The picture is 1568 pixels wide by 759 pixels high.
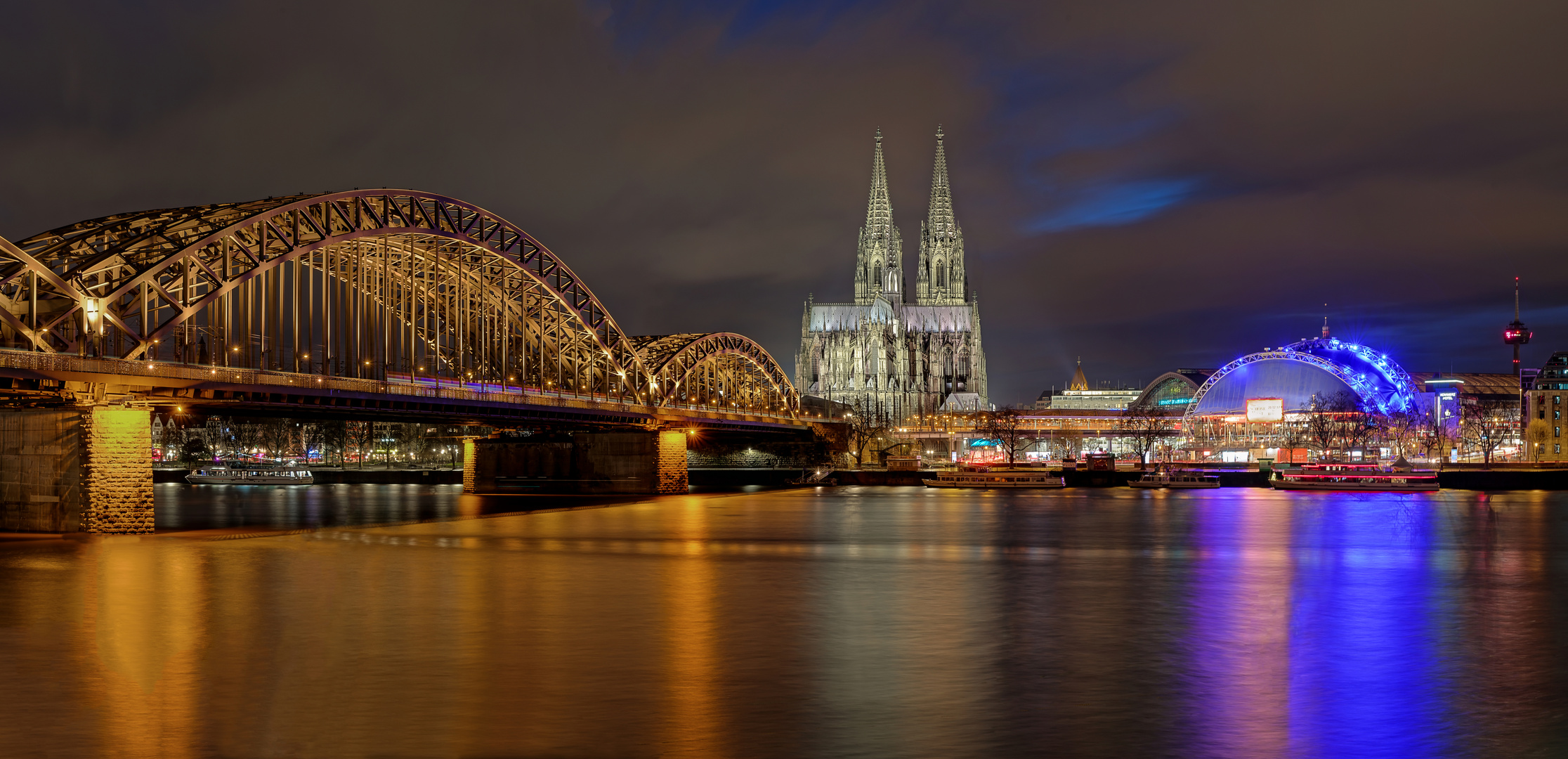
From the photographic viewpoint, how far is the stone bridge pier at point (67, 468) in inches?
1921

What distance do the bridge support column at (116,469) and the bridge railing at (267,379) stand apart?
6.47 feet

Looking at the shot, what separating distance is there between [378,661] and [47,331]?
2935 centimetres

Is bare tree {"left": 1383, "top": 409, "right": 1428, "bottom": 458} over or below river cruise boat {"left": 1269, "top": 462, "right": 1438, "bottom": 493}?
over

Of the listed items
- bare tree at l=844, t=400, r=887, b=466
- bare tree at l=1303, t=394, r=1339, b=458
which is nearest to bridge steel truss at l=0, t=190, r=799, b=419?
bare tree at l=844, t=400, r=887, b=466

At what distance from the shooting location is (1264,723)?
822 inches

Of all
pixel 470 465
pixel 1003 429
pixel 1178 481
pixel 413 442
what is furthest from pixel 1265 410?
pixel 413 442

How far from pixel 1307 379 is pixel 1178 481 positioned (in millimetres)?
86555

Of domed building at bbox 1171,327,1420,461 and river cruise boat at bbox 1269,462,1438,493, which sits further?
domed building at bbox 1171,327,1420,461

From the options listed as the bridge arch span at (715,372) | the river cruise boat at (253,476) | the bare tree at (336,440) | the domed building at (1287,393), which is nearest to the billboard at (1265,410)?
the domed building at (1287,393)

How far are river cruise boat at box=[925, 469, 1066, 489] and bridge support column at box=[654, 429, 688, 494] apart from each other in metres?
29.0

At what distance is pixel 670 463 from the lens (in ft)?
354

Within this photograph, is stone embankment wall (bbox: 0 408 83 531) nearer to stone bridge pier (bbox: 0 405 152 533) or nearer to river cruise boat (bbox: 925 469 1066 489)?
stone bridge pier (bbox: 0 405 152 533)

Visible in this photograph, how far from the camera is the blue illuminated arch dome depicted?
174750 mm

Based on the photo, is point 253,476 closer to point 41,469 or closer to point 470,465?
point 470,465
